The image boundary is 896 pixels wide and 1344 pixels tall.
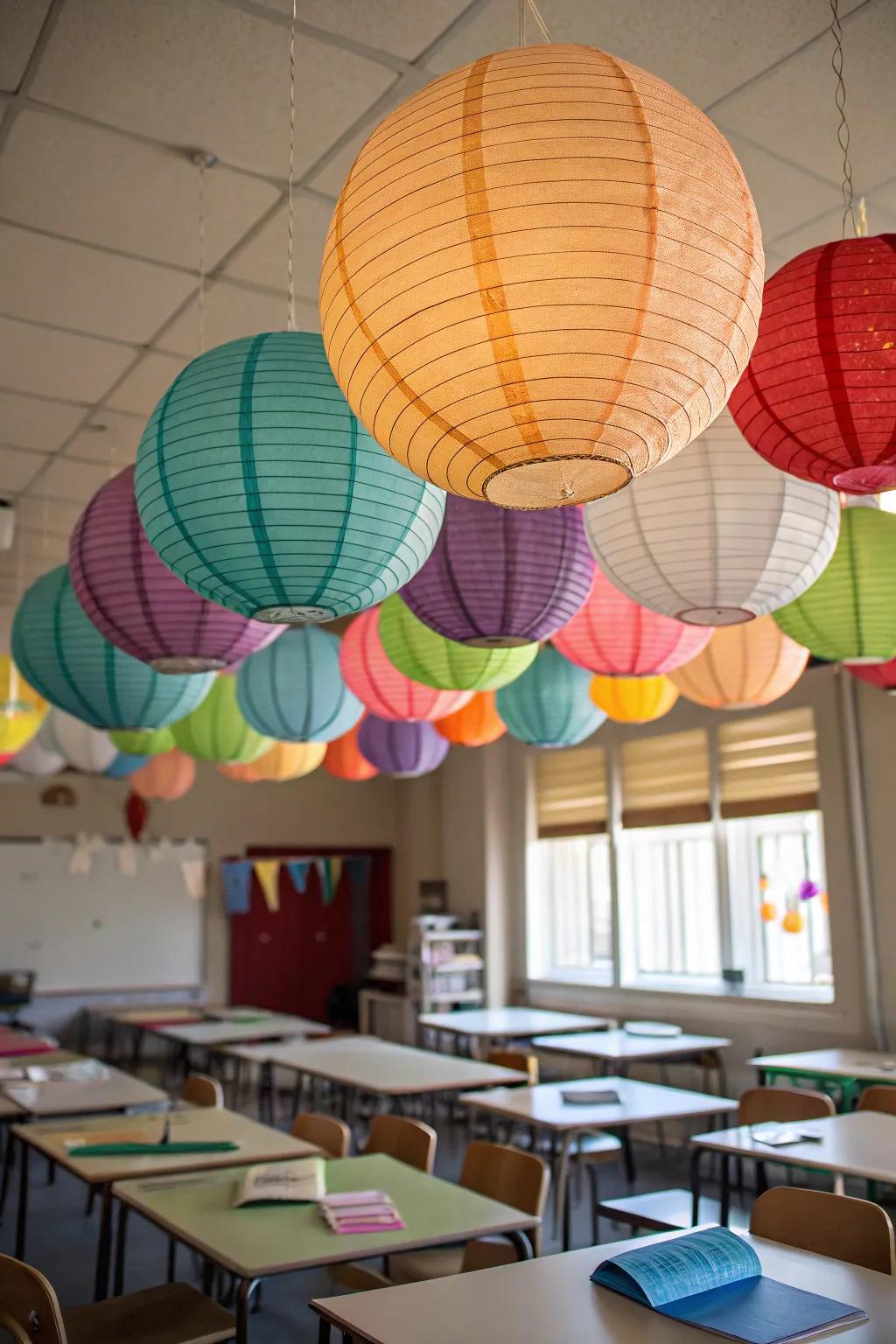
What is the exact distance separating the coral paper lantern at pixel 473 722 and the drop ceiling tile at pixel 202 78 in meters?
2.67

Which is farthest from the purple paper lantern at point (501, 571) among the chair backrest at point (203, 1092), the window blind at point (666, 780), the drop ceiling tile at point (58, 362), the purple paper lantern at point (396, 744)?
the window blind at point (666, 780)

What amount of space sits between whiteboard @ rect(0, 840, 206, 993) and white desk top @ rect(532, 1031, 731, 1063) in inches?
191

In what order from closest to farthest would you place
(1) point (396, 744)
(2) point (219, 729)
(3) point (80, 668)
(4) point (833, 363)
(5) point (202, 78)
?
(4) point (833, 363)
(5) point (202, 78)
(3) point (80, 668)
(2) point (219, 729)
(1) point (396, 744)

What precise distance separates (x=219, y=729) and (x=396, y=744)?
920 millimetres

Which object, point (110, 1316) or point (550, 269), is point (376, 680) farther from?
point (550, 269)

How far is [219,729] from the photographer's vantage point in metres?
4.90

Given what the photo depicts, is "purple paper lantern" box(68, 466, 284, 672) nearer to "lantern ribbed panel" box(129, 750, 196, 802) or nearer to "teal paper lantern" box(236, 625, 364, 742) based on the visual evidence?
"teal paper lantern" box(236, 625, 364, 742)

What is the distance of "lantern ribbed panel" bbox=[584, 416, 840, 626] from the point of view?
241cm

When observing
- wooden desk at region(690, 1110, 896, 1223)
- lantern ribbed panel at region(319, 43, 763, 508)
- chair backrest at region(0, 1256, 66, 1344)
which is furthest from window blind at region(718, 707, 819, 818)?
lantern ribbed panel at region(319, 43, 763, 508)

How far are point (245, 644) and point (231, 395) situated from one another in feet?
3.24

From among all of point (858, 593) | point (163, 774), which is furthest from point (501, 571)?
point (163, 774)

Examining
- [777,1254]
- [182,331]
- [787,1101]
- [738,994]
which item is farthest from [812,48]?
[738,994]

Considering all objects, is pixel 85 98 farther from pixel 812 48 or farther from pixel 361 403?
pixel 361 403

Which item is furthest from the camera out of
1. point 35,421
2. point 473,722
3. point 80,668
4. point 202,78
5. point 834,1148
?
point 473,722
